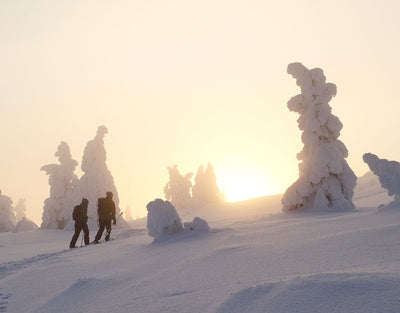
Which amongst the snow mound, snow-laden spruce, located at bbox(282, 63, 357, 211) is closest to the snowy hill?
snow-laden spruce, located at bbox(282, 63, 357, 211)

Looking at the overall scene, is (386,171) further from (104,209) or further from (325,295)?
(325,295)

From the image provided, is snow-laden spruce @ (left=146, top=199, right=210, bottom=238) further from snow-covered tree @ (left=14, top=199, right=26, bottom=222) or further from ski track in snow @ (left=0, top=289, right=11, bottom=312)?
snow-covered tree @ (left=14, top=199, right=26, bottom=222)

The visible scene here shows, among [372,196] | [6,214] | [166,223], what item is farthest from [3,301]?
[6,214]

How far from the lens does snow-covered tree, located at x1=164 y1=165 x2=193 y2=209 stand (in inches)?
1861

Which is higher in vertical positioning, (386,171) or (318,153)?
(318,153)

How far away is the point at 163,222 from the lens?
8.94 meters

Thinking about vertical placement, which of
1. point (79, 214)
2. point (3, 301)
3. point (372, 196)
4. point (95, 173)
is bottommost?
point (3, 301)

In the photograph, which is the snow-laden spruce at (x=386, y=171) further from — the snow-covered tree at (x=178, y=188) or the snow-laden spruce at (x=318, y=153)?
the snow-covered tree at (x=178, y=188)

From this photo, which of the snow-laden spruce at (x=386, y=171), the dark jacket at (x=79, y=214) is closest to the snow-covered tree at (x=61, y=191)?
the dark jacket at (x=79, y=214)

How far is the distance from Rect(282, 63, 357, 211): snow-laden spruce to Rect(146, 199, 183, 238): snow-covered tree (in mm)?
8011

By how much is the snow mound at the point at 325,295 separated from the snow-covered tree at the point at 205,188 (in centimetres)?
4421

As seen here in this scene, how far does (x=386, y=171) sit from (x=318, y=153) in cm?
418

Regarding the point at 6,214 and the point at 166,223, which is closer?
the point at 166,223

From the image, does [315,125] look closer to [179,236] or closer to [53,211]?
[179,236]
